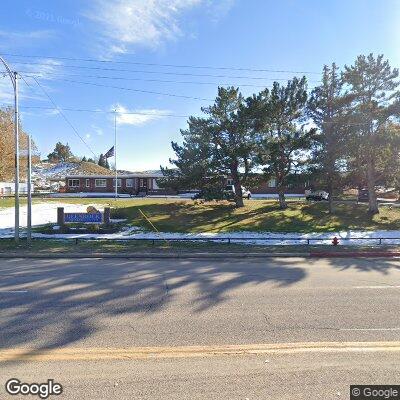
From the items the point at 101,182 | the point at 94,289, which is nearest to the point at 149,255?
the point at 94,289

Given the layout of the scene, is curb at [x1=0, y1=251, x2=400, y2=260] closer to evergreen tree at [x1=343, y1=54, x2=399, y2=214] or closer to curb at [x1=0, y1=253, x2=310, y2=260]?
curb at [x1=0, y1=253, x2=310, y2=260]

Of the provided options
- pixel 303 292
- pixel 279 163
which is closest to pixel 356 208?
pixel 279 163

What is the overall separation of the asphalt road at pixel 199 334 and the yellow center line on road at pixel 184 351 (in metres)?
0.01

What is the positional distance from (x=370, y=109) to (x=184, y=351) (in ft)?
87.0

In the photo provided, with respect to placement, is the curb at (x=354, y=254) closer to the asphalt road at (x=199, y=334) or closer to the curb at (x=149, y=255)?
the curb at (x=149, y=255)

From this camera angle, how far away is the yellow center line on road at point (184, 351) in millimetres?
4691

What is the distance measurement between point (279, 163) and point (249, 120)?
398 cm

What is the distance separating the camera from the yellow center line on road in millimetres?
4691

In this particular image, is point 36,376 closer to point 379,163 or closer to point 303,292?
point 303,292

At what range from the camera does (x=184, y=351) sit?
492 cm

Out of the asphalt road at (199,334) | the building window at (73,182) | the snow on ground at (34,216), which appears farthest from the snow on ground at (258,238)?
the building window at (73,182)

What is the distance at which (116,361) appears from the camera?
459 cm

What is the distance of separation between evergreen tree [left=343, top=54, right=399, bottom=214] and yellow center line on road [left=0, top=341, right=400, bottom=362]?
22.9 m

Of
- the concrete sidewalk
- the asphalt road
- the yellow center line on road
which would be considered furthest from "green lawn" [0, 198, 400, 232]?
the yellow center line on road
